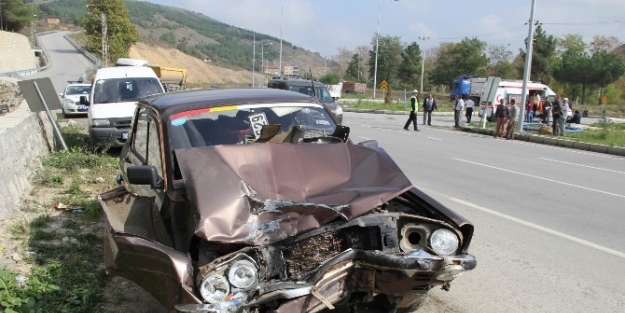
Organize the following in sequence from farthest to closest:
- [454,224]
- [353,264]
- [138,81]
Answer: [138,81] → [454,224] → [353,264]

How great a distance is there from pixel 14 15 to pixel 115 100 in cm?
9641

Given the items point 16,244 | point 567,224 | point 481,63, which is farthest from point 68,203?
point 481,63

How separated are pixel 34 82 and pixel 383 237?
407 inches

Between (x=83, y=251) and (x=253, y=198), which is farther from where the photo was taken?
(x=83, y=251)

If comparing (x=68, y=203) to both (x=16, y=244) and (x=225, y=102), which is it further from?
(x=225, y=102)

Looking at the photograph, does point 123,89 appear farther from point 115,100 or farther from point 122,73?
point 122,73

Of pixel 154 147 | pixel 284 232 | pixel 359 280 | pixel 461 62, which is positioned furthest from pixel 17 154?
pixel 461 62

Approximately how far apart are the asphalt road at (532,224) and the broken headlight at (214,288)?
2.04 meters

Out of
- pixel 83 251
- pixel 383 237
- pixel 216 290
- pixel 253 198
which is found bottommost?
pixel 83 251

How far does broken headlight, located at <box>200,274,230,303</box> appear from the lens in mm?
3055

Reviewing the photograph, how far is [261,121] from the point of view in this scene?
15.7 feet

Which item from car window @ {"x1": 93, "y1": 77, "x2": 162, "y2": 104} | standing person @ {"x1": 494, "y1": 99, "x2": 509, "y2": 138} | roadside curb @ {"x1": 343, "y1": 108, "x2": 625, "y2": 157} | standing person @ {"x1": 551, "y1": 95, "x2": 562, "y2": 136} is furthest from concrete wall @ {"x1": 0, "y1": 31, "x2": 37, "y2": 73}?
standing person @ {"x1": 551, "y1": 95, "x2": 562, "y2": 136}

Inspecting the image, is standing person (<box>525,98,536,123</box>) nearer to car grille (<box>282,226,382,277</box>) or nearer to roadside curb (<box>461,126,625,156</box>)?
roadside curb (<box>461,126,625,156</box>)

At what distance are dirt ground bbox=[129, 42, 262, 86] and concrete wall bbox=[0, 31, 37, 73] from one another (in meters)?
27.3
